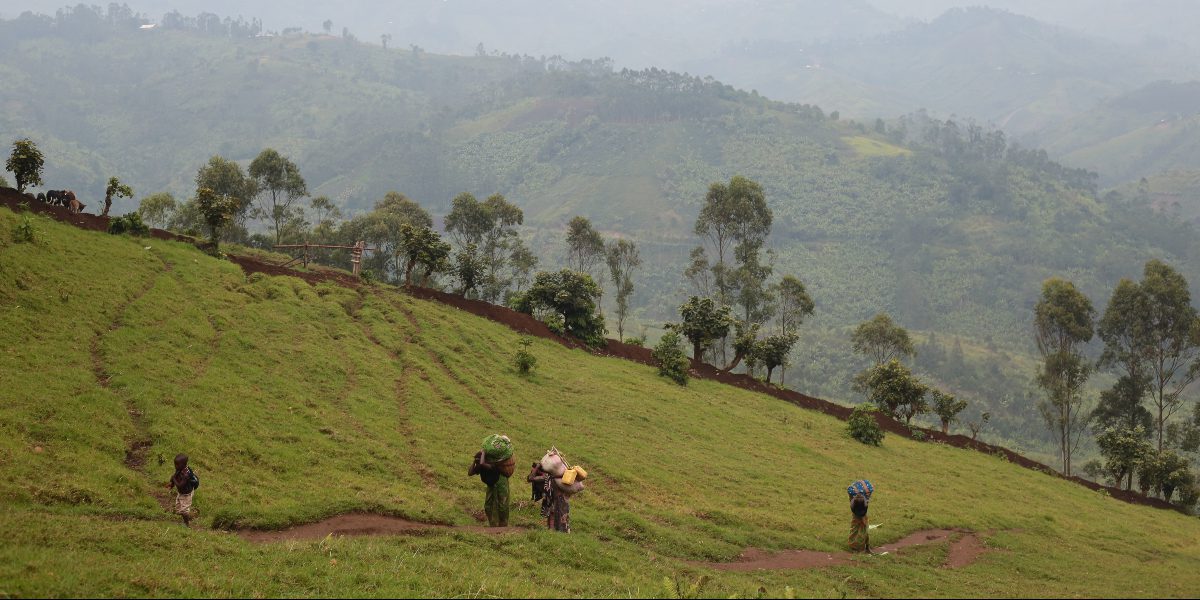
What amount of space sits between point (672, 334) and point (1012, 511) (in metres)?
21.8

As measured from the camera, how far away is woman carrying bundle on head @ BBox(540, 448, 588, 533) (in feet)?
56.7

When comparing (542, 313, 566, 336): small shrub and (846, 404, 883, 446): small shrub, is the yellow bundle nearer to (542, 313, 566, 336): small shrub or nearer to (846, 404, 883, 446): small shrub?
(846, 404, 883, 446): small shrub

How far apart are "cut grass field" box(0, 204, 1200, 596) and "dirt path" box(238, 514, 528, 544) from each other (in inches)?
16.8

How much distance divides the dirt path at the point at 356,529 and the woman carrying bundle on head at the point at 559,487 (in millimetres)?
992

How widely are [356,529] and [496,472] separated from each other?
339 centimetres

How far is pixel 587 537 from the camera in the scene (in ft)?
54.4

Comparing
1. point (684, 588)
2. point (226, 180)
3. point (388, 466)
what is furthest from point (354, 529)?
point (226, 180)

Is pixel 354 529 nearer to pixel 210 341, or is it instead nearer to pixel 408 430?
pixel 408 430

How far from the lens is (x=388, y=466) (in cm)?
2144

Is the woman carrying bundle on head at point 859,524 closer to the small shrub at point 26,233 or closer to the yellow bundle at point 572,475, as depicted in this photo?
the yellow bundle at point 572,475

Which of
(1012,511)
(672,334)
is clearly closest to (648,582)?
(1012,511)

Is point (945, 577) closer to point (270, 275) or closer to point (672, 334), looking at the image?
point (672, 334)

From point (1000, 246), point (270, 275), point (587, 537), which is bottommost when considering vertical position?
point (587, 537)

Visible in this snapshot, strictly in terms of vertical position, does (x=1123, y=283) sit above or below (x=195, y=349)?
above
